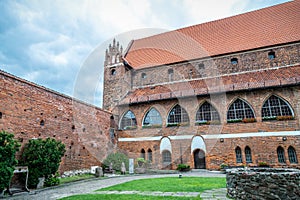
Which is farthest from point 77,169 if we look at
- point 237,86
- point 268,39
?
point 268,39

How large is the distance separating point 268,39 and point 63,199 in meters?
19.1

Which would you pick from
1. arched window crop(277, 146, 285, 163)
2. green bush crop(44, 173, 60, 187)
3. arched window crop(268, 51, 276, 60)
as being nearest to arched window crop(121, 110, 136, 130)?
green bush crop(44, 173, 60, 187)

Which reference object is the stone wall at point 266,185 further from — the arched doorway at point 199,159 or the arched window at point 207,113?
the arched window at point 207,113

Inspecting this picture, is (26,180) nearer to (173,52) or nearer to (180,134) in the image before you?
(180,134)

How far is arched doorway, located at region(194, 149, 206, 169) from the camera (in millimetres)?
15734

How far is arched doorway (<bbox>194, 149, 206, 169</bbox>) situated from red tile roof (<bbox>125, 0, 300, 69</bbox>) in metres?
8.98

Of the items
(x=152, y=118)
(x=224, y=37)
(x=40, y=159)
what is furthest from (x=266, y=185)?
(x=224, y=37)

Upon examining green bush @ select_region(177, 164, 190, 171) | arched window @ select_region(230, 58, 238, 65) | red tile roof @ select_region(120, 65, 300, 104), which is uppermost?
arched window @ select_region(230, 58, 238, 65)

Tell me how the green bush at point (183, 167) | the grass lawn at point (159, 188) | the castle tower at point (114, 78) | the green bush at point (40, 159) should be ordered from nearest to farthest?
1. the grass lawn at point (159, 188)
2. the green bush at point (40, 159)
3. the green bush at point (183, 167)
4. the castle tower at point (114, 78)

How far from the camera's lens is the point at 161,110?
57.2 feet

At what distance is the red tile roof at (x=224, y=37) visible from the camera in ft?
58.5

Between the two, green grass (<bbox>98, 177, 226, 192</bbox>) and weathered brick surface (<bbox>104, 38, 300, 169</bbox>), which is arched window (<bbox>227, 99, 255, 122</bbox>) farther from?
green grass (<bbox>98, 177, 226, 192</bbox>)

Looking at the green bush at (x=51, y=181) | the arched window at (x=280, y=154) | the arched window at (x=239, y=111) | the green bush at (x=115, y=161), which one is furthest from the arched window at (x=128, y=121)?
the arched window at (x=280, y=154)

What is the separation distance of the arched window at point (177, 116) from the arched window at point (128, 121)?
3.39m
